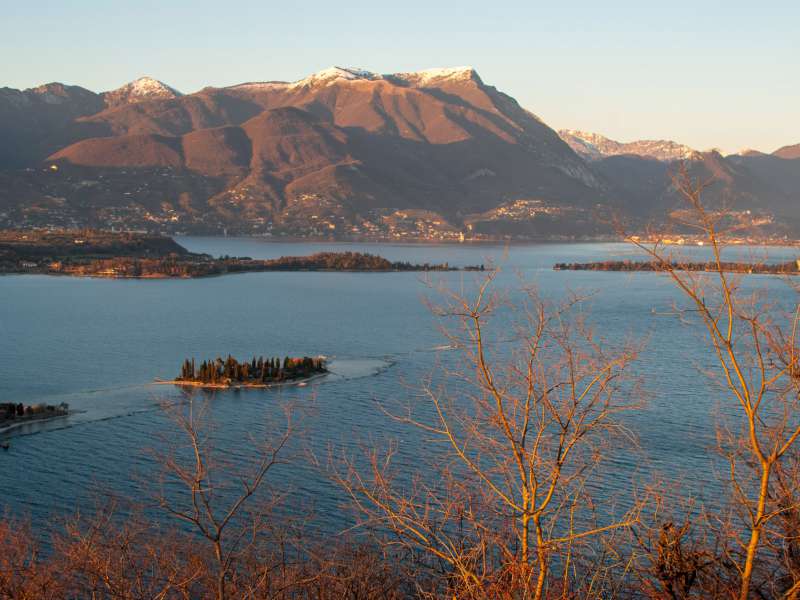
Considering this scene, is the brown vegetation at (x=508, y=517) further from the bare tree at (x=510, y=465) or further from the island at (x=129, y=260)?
the island at (x=129, y=260)

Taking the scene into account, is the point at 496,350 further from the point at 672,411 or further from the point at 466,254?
the point at 466,254

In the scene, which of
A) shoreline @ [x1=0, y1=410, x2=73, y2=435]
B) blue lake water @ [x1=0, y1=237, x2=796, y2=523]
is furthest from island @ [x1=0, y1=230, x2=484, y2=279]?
shoreline @ [x1=0, y1=410, x2=73, y2=435]

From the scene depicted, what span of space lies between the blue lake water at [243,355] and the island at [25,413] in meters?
0.79

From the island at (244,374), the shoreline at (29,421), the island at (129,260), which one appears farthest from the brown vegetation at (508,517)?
the island at (129,260)

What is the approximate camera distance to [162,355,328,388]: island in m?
45.0

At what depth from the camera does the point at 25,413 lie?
36625 mm

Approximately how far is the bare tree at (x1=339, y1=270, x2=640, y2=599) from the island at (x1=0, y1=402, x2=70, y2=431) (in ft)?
48.9

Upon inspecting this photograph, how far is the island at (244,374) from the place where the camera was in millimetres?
45000

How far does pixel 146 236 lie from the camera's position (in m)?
145

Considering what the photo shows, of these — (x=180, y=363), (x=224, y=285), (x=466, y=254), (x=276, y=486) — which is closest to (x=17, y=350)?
(x=180, y=363)

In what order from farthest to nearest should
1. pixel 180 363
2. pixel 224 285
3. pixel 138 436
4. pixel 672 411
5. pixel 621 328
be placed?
pixel 224 285
pixel 621 328
pixel 180 363
pixel 672 411
pixel 138 436

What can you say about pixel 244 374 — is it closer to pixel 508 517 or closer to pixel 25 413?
pixel 25 413

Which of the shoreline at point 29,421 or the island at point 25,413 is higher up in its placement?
the island at point 25,413

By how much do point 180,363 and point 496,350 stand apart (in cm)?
1826
